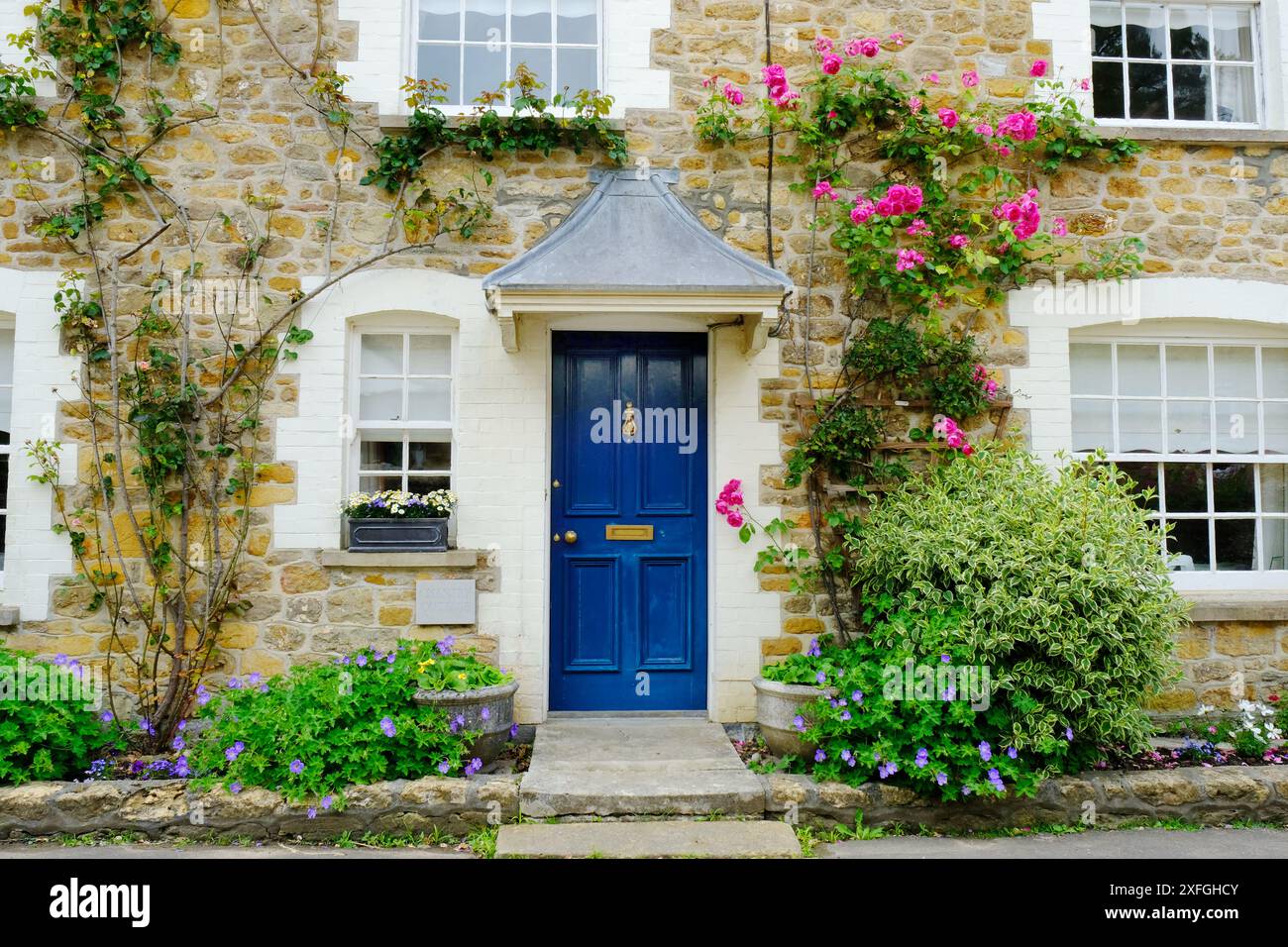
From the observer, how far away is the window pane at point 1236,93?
643 cm

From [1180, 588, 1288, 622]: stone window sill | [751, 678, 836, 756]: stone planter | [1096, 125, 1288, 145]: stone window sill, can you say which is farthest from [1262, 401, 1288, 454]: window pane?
[751, 678, 836, 756]: stone planter

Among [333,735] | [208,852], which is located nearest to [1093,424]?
[333,735]

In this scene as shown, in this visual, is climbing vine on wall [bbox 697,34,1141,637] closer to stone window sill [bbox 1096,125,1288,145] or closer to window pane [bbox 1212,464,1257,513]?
stone window sill [bbox 1096,125,1288,145]

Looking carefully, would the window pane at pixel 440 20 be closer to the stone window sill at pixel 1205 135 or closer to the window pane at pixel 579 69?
the window pane at pixel 579 69

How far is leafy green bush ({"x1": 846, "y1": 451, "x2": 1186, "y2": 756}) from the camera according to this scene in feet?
14.9

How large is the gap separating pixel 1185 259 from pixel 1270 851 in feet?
12.4

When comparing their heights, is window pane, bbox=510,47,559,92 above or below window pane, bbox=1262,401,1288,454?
above

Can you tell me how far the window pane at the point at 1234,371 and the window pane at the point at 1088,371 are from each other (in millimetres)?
793

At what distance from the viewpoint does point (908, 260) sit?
575 centimetres

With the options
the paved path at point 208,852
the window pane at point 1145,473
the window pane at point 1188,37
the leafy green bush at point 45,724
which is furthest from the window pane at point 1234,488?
the leafy green bush at point 45,724

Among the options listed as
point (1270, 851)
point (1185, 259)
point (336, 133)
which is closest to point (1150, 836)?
point (1270, 851)

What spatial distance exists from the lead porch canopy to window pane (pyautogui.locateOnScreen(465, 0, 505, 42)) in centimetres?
150

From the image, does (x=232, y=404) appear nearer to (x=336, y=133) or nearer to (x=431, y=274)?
(x=431, y=274)

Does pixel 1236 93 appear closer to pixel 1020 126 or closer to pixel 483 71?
pixel 1020 126
